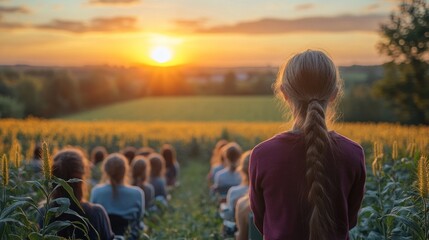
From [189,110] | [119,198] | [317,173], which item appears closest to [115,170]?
[119,198]

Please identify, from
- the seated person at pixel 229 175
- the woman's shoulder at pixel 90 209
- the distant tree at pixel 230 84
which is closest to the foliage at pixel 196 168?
the seated person at pixel 229 175

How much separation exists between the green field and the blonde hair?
55.2 m

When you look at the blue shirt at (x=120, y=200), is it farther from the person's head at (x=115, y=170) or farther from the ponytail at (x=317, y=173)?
the ponytail at (x=317, y=173)

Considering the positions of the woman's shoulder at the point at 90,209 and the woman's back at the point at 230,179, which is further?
the woman's back at the point at 230,179

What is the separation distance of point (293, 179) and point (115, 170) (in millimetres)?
4448

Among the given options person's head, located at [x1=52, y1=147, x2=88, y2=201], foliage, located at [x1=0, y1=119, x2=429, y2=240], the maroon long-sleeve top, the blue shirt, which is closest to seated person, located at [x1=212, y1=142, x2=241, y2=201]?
foliage, located at [x1=0, y1=119, x2=429, y2=240]

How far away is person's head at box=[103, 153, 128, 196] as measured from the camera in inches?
291

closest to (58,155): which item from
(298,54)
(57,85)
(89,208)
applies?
(89,208)

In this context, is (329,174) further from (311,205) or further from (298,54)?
(298,54)

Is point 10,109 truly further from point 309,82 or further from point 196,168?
point 309,82

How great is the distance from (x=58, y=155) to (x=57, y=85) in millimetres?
73130

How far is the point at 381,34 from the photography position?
174 feet

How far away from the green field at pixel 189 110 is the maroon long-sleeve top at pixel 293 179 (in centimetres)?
5520

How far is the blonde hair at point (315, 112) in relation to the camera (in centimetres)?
314
